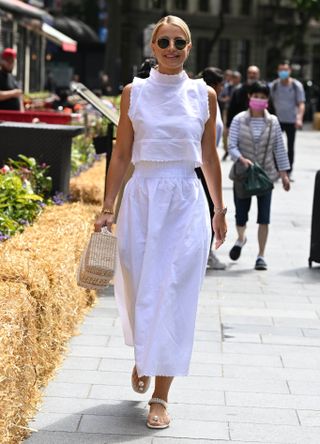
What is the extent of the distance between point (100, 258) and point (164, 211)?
14.4 inches

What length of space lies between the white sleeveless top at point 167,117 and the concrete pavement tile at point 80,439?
1263mm

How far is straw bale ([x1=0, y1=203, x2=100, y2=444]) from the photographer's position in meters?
4.66

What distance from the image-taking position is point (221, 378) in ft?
20.4

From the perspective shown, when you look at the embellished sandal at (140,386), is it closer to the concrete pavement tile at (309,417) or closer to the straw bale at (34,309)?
the straw bale at (34,309)

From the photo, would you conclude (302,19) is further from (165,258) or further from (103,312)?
(165,258)

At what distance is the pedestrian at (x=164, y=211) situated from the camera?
5.19m

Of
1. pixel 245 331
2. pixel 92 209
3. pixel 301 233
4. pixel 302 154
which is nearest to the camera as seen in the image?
pixel 245 331

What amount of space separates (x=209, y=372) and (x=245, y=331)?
3.91 feet

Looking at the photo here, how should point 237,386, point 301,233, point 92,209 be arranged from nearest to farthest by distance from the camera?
point 237,386
point 92,209
point 301,233

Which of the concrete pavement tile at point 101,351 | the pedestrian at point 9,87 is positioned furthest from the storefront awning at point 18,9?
the concrete pavement tile at point 101,351

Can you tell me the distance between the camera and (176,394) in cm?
585

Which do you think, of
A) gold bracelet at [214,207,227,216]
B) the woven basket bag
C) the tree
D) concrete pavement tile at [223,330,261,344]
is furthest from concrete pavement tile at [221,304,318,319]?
the tree

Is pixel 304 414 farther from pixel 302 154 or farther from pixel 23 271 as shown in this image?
pixel 302 154

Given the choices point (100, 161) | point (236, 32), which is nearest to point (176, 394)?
point (100, 161)
